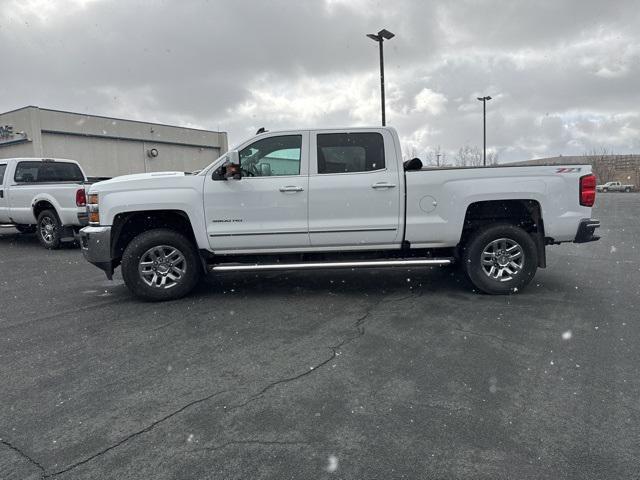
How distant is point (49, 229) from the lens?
10.2 metres

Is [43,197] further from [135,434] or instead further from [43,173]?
[135,434]

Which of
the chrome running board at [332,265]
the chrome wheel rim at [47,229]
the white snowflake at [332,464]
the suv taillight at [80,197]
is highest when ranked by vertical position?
the suv taillight at [80,197]

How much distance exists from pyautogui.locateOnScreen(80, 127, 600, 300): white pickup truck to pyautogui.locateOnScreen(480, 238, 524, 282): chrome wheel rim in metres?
0.01

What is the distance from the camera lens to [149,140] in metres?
28.7

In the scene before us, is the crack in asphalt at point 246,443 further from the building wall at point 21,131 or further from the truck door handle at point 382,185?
the building wall at point 21,131

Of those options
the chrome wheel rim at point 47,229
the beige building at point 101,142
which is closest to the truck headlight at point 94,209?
the chrome wheel rim at point 47,229

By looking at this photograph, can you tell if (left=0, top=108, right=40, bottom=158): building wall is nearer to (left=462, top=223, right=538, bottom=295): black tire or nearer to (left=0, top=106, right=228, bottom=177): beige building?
(left=0, top=106, right=228, bottom=177): beige building

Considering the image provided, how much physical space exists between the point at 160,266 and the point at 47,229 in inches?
250

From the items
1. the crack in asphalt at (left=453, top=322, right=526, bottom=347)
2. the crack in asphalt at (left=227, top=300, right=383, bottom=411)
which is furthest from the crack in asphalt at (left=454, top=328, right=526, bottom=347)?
the crack in asphalt at (left=227, top=300, right=383, bottom=411)

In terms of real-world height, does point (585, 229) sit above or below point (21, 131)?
below

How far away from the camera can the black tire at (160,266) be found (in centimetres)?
543

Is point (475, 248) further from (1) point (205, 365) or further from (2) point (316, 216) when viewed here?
(1) point (205, 365)

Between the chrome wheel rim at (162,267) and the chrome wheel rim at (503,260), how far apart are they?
12.2 ft

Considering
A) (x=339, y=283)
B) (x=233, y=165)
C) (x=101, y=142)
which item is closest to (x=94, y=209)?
(x=233, y=165)
